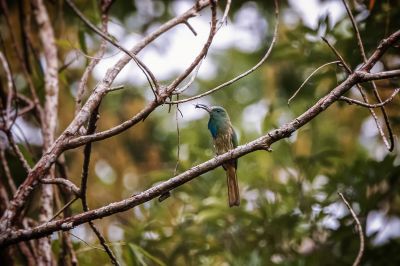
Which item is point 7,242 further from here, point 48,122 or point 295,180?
point 295,180

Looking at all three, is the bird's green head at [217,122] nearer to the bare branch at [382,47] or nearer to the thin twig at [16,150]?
the thin twig at [16,150]

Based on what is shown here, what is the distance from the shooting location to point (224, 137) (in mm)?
3121

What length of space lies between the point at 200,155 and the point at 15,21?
2452 millimetres

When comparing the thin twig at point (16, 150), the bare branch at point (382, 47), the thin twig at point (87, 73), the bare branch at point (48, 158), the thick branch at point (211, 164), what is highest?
the thin twig at point (87, 73)

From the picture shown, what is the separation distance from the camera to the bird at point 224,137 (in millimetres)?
2902

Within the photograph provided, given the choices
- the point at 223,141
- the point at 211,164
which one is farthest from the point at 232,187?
the point at 211,164

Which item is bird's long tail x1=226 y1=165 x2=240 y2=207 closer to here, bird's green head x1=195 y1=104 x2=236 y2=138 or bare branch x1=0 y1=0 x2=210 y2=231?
bird's green head x1=195 y1=104 x2=236 y2=138

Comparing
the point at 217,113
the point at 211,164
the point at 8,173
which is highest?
the point at 8,173

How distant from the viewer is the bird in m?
2.90

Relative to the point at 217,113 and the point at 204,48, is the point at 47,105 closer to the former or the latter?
the point at 217,113

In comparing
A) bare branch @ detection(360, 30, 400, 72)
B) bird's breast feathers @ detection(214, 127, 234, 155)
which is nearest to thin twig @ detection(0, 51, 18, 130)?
bird's breast feathers @ detection(214, 127, 234, 155)

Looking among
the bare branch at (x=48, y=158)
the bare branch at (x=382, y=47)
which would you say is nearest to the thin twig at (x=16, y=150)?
the bare branch at (x=48, y=158)

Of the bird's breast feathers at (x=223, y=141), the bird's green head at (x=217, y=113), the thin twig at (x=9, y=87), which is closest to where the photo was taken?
the thin twig at (x=9, y=87)

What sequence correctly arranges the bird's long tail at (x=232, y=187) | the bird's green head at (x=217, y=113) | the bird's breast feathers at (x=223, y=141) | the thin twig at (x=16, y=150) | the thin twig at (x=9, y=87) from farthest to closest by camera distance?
the bird's breast feathers at (x=223, y=141), the bird's green head at (x=217, y=113), the bird's long tail at (x=232, y=187), the thin twig at (x=9, y=87), the thin twig at (x=16, y=150)
